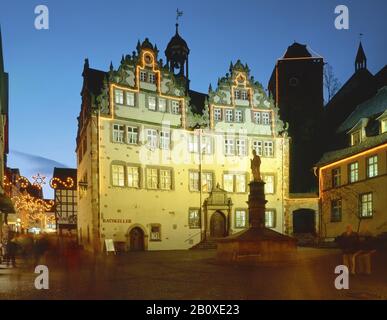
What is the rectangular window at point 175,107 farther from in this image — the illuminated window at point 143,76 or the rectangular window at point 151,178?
the rectangular window at point 151,178

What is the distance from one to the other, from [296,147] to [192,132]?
13.5 metres

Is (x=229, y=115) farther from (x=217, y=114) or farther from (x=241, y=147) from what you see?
(x=241, y=147)

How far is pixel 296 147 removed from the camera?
1802 inches

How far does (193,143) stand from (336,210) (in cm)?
1093

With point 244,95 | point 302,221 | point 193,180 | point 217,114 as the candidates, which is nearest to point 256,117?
point 244,95

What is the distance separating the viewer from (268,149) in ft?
125

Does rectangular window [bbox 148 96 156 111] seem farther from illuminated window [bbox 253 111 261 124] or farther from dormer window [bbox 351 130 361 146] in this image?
dormer window [bbox 351 130 361 146]

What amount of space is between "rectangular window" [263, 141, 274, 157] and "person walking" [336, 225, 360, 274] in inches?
879

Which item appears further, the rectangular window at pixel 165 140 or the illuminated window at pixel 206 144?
the illuminated window at pixel 206 144

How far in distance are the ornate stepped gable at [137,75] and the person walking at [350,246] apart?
804 inches

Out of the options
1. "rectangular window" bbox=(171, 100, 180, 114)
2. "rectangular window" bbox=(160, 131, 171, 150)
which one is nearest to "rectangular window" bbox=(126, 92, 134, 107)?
"rectangular window" bbox=(160, 131, 171, 150)

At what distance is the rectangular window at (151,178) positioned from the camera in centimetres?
3388

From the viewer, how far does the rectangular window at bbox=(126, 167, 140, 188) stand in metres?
33.1

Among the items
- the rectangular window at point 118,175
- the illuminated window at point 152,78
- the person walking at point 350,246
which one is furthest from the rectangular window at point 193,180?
the person walking at point 350,246
